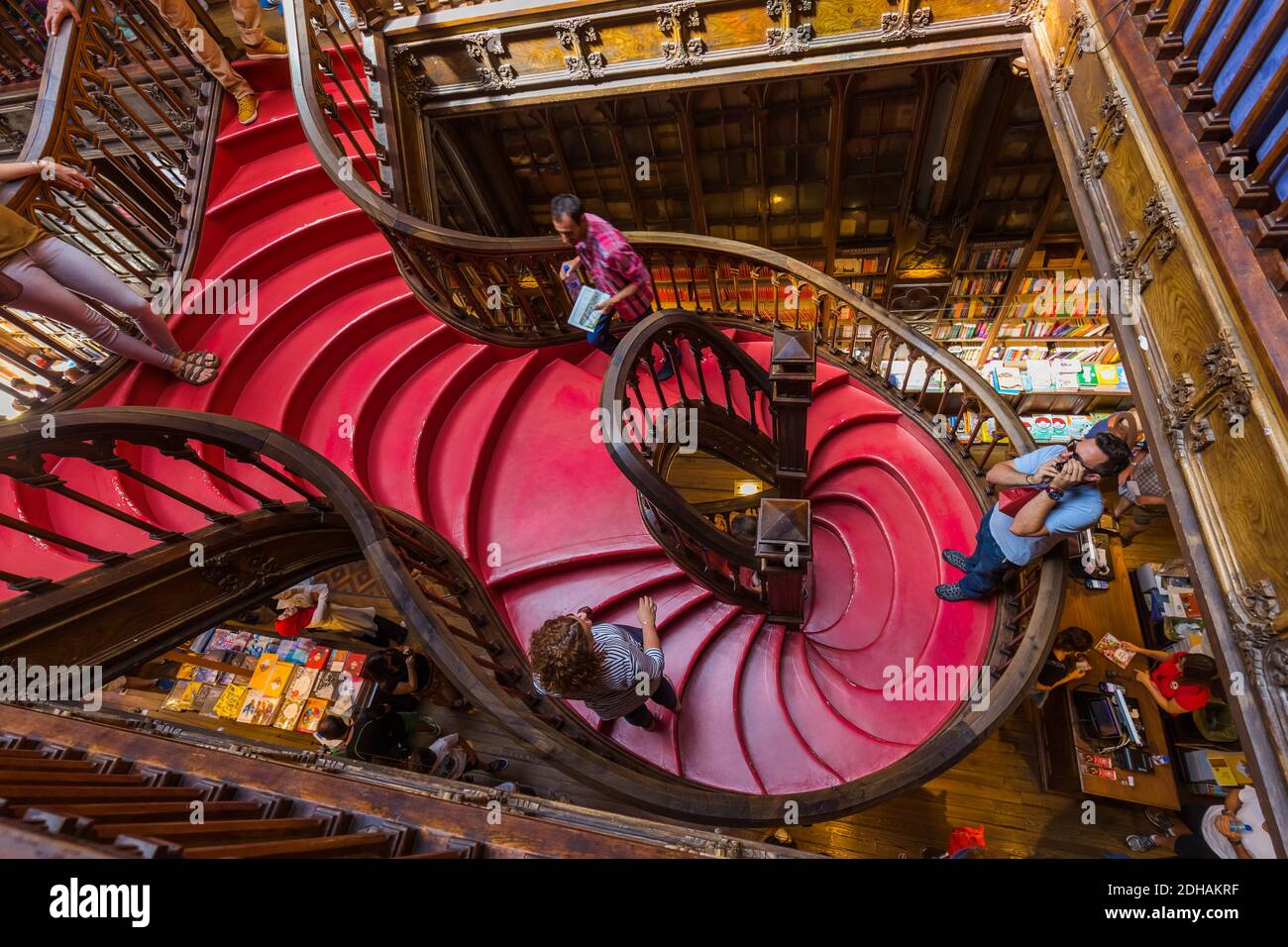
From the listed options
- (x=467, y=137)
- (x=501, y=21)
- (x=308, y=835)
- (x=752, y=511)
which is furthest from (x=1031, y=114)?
(x=308, y=835)

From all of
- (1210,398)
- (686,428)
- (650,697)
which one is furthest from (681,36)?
A: (650,697)

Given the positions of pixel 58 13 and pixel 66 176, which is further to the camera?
pixel 58 13

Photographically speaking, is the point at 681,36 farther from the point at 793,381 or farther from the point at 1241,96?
the point at 1241,96

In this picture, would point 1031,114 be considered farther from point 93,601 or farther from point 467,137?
point 93,601

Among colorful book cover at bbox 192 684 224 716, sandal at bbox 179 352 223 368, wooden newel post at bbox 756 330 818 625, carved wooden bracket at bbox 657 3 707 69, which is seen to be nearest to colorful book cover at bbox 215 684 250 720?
colorful book cover at bbox 192 684 224 716

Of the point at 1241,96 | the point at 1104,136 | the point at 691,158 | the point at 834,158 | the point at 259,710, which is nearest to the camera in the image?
the point at 1241,96

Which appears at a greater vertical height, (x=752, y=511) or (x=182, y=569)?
(x=752, y=511)

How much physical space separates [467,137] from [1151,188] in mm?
5182

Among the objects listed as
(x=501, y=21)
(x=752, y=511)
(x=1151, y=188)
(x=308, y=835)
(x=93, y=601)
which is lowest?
(x=308, y=835)

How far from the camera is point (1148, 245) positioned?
239 centimetres

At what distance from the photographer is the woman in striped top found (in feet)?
6.93

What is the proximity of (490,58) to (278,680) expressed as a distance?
17.0 feet

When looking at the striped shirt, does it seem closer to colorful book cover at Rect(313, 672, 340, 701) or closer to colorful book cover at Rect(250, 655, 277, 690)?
colorful book cover at Rect(313, 672, 340, 701)
